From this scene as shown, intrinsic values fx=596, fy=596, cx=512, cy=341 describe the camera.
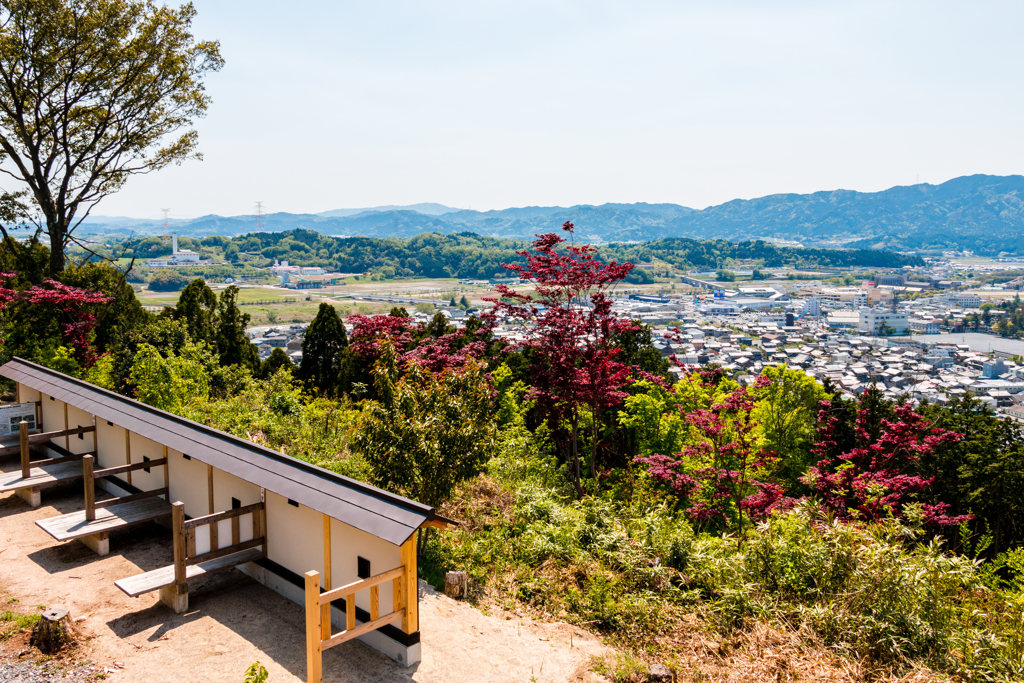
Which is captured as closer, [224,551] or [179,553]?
[179,553]

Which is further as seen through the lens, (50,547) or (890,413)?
(890,413)

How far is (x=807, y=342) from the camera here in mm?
79562

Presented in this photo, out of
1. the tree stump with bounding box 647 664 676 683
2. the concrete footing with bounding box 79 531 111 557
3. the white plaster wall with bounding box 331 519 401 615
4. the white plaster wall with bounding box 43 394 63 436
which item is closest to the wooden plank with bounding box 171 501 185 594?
the white plaster wall with bounding box 331 519 401 615

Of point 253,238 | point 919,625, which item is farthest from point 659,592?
point 253,238

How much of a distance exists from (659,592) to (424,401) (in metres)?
3.21

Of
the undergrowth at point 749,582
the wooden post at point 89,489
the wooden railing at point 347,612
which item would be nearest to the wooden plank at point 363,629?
the wooden railing at point 347,612

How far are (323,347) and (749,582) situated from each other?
55.4 ft

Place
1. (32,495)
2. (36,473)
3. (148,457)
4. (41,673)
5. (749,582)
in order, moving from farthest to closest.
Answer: (36,473) → (32,495) → (148,457) → (749,582) → (41,673)

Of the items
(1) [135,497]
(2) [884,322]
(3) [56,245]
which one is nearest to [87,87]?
(3) [56,245]

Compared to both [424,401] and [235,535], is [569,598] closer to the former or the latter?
[424,401]

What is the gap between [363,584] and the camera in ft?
14.0

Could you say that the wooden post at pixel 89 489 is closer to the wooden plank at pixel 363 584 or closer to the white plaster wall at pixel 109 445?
the white plaster wall at pixel 109 445

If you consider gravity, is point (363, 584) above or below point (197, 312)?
below

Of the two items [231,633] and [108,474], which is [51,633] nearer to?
[231,633]
